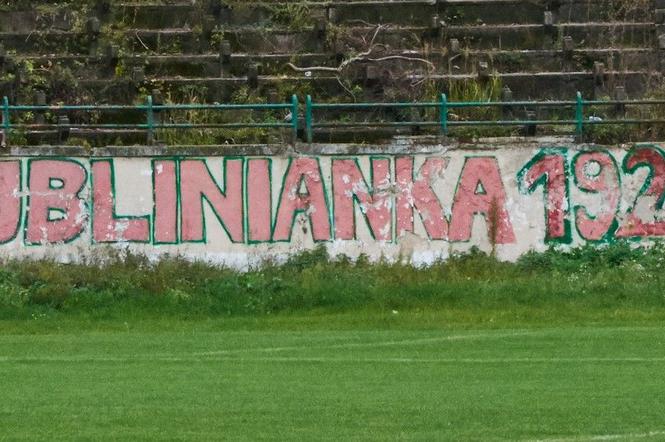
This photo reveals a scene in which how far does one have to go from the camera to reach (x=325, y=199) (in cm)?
2300

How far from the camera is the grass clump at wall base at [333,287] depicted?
67.9 feet

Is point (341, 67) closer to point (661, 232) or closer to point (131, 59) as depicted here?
point (131, 59)

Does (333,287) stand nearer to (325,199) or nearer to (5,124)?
(325,199)

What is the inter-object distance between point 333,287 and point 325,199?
221 cm

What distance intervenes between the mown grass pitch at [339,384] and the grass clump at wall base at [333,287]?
66.5 inches

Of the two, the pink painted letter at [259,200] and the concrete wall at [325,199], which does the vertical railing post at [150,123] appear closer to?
the concrete wall at [325,199]

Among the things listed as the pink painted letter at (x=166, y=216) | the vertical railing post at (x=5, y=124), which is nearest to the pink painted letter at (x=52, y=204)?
the vertical railing post at (x=5, y=124)

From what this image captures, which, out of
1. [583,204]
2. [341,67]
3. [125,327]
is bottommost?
[125,327]

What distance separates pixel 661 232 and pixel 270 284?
634 cm

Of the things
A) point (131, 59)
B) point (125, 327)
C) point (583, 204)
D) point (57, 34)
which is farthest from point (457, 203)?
Answer: point (57, 34)

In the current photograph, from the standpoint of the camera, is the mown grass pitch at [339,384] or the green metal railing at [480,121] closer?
the mown grass pitch at [339,384]

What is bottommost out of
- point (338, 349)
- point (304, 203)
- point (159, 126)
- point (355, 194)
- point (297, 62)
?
point (338, 349)

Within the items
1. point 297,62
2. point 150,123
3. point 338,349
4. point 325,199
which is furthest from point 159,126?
point 338,349

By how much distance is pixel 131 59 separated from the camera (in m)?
27.4
